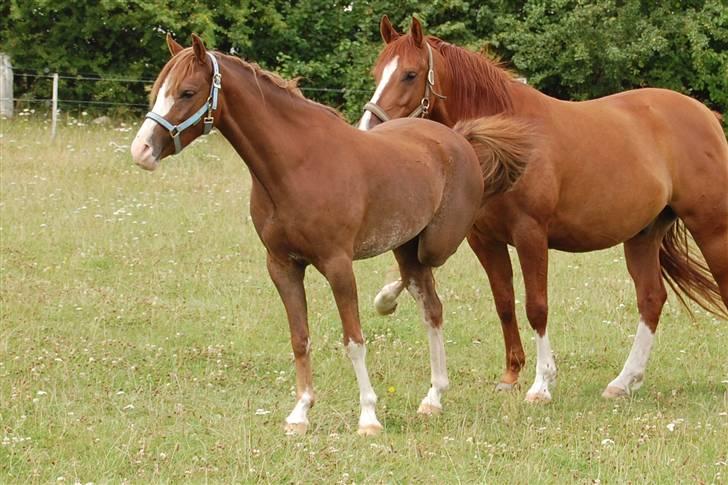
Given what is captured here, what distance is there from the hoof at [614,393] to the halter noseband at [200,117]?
3279mm

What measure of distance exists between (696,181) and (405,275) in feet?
7.23

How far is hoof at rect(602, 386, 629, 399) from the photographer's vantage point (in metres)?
6.94

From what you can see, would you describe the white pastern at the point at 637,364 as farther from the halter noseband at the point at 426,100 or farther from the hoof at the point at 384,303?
the halter noseband at the point at 426,100

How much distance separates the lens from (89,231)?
1063cm

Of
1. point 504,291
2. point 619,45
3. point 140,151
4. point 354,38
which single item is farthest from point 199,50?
point 354,38

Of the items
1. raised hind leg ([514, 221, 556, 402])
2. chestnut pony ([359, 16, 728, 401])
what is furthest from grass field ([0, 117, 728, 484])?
chestnut pony ([359, 16, 728, 401])

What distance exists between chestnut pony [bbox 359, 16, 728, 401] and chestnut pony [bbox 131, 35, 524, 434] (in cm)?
73

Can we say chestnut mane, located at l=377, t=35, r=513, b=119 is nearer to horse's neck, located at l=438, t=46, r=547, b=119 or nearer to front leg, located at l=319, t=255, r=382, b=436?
horse's neck, located at l=438, t=46, r=547, b=119

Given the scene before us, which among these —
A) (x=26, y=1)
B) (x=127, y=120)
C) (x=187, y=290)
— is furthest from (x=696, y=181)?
(x=26, y=1)

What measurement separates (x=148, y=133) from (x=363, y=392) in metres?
1.75

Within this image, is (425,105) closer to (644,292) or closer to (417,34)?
(417,34)

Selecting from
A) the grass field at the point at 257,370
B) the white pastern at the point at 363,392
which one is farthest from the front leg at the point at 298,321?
the white pastern at the point at 363,392

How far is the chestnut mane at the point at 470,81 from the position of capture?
22.0ft

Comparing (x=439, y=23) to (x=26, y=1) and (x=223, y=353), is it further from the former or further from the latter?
(x=223, y=353)
